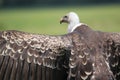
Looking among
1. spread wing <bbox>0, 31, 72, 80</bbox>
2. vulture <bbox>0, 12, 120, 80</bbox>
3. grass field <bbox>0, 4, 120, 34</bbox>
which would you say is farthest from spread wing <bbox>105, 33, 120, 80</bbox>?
Result: grass field <bbox>0, 4, 120, 34</bbox>

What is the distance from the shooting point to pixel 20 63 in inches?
381

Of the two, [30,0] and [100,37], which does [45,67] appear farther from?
[30,0]

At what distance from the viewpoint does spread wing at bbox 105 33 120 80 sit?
9805mm

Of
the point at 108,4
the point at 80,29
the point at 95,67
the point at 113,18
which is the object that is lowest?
the point at 95,67

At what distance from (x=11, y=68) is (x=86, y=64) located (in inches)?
45.1

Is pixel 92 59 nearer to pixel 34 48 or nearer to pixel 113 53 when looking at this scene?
pixel 113 53

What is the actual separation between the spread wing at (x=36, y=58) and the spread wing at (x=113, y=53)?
0.63m

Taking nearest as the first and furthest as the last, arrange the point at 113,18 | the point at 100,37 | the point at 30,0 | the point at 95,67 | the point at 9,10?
1. the point at 95,67
2. the point at 100,37
3. the point at 113,18
4. the point at 9,10
5. the point at 30,0

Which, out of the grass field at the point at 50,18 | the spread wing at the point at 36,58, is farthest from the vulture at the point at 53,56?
the grass field at the point at 50,18

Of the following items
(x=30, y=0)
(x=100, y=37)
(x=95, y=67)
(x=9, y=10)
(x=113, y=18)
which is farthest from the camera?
(x=30, y=0)

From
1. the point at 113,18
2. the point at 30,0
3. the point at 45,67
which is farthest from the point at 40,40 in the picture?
the point at 30,0

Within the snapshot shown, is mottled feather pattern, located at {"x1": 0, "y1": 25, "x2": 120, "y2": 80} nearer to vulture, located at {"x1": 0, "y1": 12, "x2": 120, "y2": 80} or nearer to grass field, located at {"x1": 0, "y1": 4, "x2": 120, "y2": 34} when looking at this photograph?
vulture, located at {"x1": 0, "y1": 12, "x2": 120, "y2": 80}

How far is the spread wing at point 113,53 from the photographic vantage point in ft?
32.2

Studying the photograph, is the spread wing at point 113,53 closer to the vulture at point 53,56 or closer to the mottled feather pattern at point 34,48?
the vulture at point 53,56
